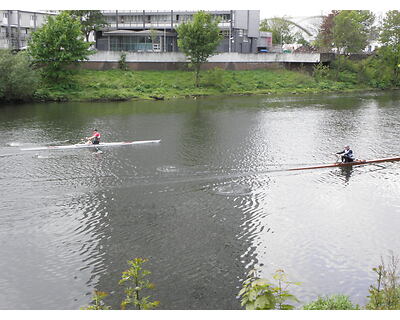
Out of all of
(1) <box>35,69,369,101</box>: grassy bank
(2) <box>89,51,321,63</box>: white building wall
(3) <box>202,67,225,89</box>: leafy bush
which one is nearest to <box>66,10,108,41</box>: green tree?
(2) <box>89,51,321,63</box>: white building wall

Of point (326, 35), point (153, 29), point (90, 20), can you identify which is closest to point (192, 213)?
point (90, 20)

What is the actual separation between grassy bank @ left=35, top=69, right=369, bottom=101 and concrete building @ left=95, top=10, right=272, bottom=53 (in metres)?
11.8

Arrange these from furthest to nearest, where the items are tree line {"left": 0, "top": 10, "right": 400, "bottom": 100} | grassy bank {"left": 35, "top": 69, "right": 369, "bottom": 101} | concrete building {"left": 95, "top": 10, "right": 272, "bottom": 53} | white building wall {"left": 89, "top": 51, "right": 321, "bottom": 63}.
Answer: concrete building {"left": 95, "top": 10, "right": 272, "bottom": 53}
white building wall {"left": 89, "top": 51, "right": 321, "bottom": 63}
grassy bank {"left": 35, "top": 69, "right": 369, "bottom": 101}
tree line {"left": 0, "top": 10, "right": 400, "bottom": 100}

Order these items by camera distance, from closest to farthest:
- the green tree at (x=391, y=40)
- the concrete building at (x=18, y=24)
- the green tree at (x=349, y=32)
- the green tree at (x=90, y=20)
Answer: the green tree at (x=90, y=20) → the green tree at (x=349, y=32) → the concrete building at (x=18, y=24) → the green tree at (x=391, y=40)

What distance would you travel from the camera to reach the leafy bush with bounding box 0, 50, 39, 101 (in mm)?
59000

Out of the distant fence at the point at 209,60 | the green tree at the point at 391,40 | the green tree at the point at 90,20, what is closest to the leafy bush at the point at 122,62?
the distant fence at the point at 209,60

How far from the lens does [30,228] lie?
74.7ft

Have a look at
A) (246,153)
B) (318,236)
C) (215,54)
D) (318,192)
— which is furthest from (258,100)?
(318,236)

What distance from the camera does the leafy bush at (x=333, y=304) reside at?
50.5 feet

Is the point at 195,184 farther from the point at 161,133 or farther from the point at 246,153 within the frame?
the point at 161,133

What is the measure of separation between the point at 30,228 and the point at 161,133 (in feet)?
76.7

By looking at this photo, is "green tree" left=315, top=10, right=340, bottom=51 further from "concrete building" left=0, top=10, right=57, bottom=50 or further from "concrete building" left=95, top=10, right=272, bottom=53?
"concrete building" left=0, top=10, right=57, bottom=50

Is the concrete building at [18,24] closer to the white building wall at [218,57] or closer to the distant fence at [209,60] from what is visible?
the white building wall at [218,57]

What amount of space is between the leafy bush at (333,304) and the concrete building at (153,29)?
7868 cm
